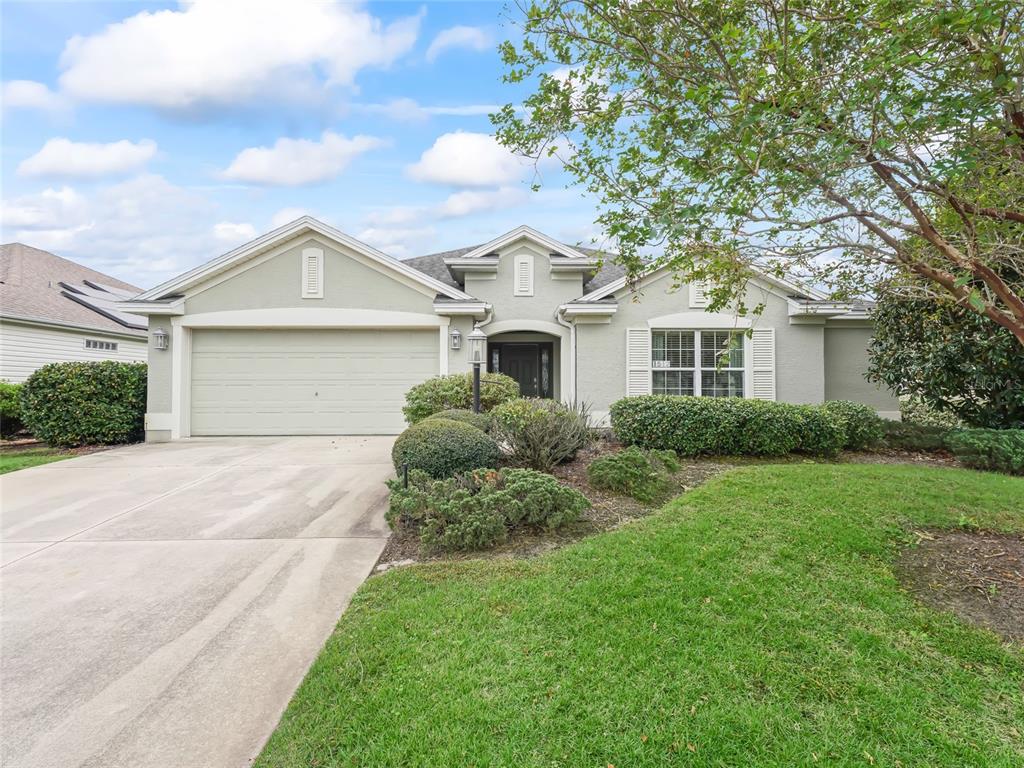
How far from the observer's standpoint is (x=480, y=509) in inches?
190

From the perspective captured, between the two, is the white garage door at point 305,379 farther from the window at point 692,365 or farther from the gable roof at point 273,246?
the window at point 692,365

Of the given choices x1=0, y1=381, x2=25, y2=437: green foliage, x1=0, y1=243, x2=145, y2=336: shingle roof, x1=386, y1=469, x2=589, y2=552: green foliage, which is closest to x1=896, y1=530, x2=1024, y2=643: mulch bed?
x1=386, y1=469, x2=589, y2=552: green foliage

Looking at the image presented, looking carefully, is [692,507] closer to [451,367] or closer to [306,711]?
[306,711]

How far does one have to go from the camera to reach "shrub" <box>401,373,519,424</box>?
960 centimetres

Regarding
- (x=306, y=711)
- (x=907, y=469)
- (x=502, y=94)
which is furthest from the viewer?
(x=907, y=469)

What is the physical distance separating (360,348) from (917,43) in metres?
11.1

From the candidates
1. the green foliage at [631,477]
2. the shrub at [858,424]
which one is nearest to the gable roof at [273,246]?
the green foliage at [631,477]

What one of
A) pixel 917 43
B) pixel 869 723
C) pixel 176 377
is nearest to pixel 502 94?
pixel 917 43

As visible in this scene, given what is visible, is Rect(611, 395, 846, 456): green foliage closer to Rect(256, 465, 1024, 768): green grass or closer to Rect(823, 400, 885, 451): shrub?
Rect(823, 400, 885, 451): shrub

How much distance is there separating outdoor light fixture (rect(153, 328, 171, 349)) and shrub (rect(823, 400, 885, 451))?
1396cm

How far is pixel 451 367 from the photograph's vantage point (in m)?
11.9

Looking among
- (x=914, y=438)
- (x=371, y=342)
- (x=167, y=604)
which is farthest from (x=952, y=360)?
(x=167, y=604)

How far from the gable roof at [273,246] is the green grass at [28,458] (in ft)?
12.4

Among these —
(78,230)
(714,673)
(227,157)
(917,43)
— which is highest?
(78,230)
